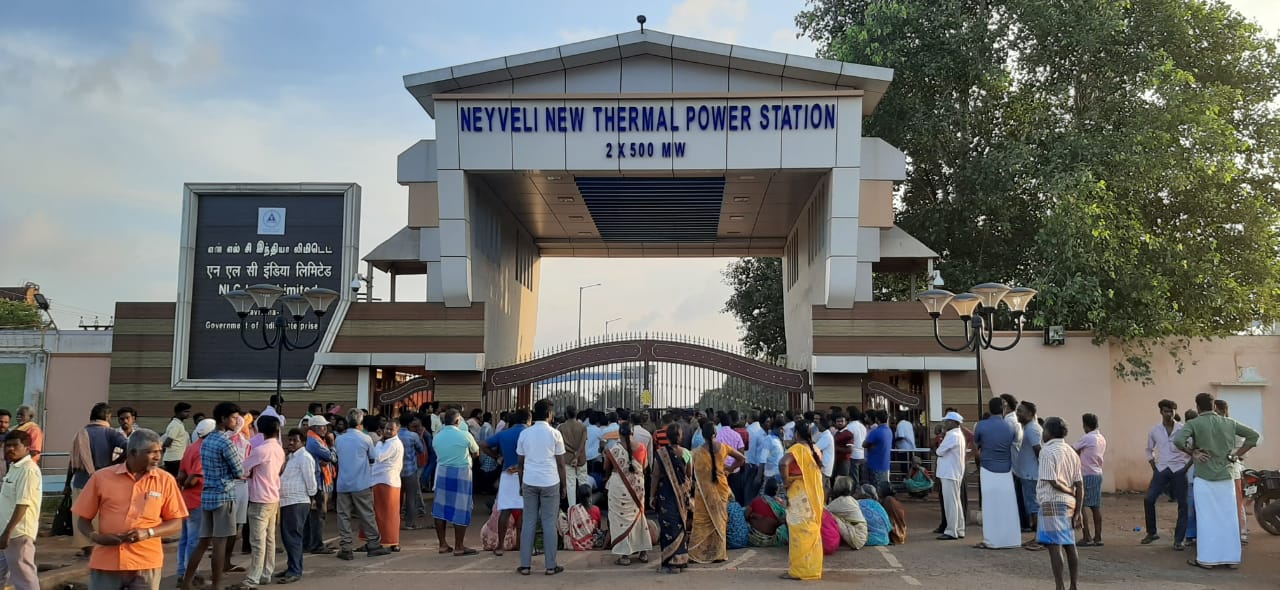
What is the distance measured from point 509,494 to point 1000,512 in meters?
5.53

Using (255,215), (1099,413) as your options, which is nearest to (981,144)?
(1099,413)

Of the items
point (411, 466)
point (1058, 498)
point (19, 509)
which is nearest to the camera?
point (19, 509)

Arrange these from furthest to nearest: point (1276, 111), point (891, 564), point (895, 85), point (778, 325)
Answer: point (778, 325), point (895, 85), point (1276, 111), point (891, 564)

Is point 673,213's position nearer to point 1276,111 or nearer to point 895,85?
point 895,85

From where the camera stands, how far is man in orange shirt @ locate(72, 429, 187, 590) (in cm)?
539

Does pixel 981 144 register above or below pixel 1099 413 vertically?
above

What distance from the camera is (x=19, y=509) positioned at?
636 centimetres

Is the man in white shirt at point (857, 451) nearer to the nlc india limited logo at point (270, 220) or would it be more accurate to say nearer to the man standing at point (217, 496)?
the man standing at point (217, 496)

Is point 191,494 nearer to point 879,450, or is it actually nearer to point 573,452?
point 573,452

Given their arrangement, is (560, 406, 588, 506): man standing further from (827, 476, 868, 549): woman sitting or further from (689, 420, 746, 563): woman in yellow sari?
(827, 476, 868, 549): woman sitting

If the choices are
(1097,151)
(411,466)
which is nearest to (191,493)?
(411,466)

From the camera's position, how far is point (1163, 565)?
9898 millimetres

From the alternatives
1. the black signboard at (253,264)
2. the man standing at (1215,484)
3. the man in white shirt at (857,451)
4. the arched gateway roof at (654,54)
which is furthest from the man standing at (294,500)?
the arched gateway roof at (654,54)

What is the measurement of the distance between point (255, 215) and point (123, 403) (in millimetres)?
4347
